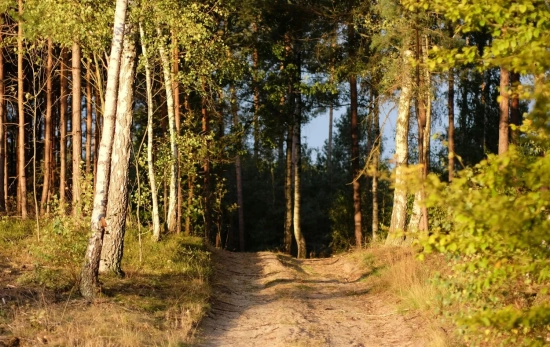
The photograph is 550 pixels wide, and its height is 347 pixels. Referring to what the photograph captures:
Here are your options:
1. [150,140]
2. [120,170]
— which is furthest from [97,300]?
[150,140]

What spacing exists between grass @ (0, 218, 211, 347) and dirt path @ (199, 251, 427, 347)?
56cm

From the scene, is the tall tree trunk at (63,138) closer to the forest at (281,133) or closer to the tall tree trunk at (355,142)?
the forest at (281,133)

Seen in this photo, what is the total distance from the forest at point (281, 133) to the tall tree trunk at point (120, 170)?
0.03 meters

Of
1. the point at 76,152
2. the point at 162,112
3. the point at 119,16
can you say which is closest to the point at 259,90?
the point at 162,112

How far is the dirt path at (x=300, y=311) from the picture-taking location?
10156 mm

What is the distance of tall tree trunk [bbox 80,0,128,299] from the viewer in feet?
36.0

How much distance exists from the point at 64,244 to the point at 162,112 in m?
14.9

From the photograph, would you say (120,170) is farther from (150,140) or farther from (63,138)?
(63,138)

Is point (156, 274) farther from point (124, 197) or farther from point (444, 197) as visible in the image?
A: point (444, 197)

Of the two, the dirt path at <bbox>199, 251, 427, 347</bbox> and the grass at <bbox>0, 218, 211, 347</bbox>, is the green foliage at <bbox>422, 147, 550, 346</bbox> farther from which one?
the grass at <bbox>0, 218, 211, 347</bbox>

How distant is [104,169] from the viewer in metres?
10.9

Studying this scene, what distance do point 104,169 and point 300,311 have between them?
4.41 meters

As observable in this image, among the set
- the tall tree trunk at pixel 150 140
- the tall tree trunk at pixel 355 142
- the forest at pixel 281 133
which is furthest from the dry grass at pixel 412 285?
the tall tree trunk at pixel 150 140

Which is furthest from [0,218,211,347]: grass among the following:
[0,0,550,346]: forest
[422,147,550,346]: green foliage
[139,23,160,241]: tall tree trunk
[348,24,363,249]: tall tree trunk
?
[348,24,363,249]: tall tree trunk
